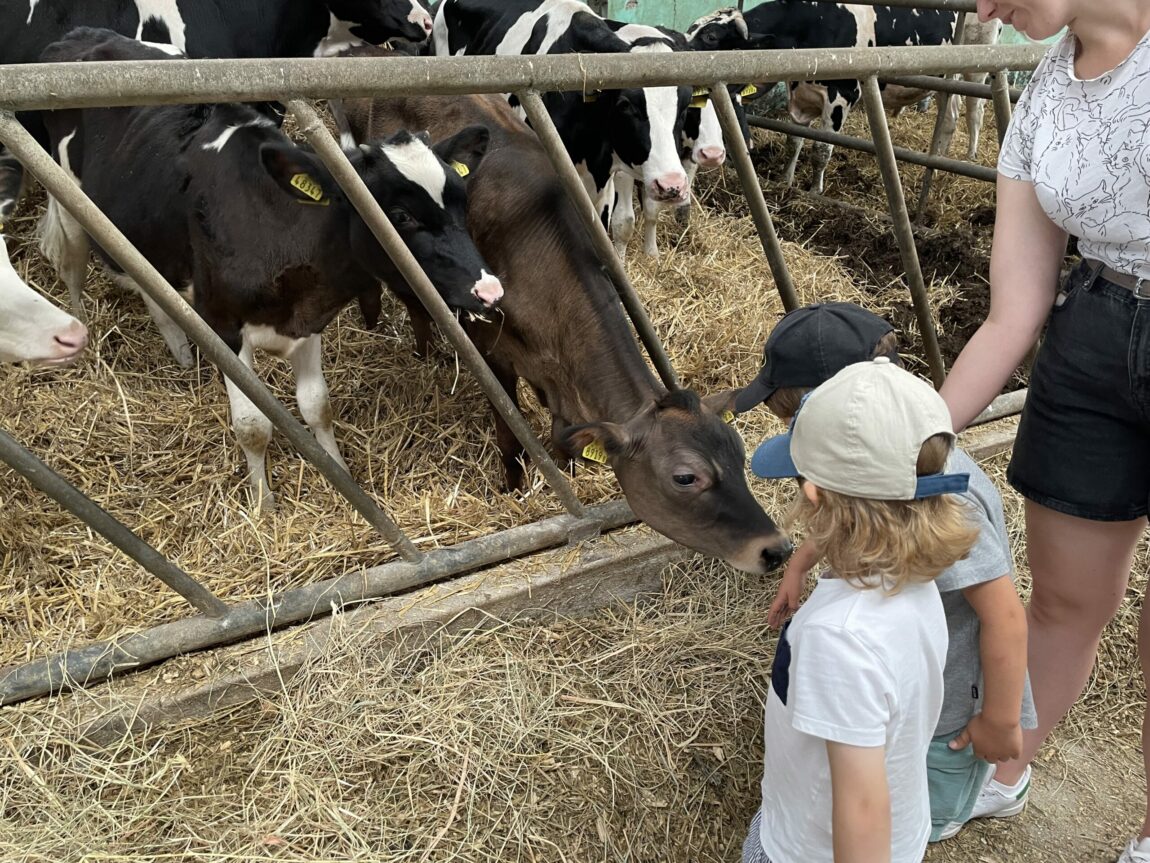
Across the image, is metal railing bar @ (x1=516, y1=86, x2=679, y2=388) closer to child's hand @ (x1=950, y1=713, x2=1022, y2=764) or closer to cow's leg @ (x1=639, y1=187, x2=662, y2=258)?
child's hand @ (x1=950, y1=713, x2=1022, y2=764)

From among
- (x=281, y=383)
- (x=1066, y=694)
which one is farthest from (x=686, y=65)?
(x=281, y=383)

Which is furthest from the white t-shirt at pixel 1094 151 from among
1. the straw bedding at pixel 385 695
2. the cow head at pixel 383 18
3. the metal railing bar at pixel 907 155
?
the cow head at pixel 383 18

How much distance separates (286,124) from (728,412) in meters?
4.46

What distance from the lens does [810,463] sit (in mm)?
1432

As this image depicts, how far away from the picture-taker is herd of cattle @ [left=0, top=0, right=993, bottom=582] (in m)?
2.79

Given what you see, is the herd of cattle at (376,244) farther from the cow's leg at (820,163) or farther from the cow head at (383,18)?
the cow's leg at (820,163)

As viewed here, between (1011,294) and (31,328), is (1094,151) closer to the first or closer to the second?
(1011,294)

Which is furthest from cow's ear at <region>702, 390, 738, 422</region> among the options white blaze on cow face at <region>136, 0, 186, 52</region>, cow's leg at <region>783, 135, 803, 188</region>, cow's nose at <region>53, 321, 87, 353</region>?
cow's leg at <region>783, 135, 803, 188</region>

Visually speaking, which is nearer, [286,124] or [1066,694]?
[1066,694]

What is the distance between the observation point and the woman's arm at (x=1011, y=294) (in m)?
1.86

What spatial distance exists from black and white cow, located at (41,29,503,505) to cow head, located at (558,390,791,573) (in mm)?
623

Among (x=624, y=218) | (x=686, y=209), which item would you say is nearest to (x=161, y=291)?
(x=624, y=218)

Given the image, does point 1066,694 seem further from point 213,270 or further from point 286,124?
point 286,124

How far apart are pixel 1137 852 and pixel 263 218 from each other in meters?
3.33
